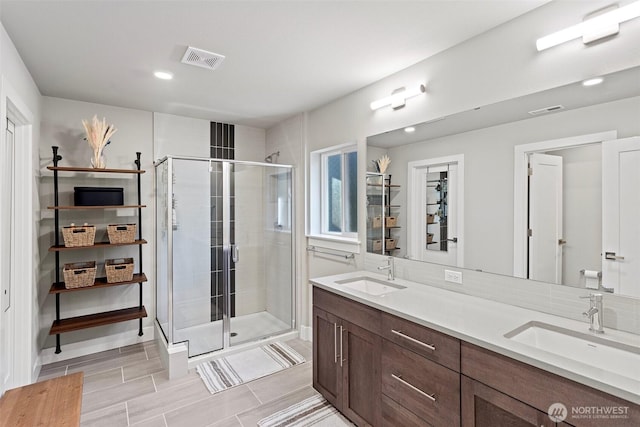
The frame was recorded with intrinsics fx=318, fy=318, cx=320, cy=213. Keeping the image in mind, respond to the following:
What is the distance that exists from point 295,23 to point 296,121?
1.88m

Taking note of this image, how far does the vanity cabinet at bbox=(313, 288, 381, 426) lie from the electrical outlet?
0.62 m

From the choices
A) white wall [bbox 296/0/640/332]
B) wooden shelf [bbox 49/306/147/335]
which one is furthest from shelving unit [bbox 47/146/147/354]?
white wall [bbox 296/0/640/332]

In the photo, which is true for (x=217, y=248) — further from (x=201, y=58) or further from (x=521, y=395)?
(x=521, y=395)

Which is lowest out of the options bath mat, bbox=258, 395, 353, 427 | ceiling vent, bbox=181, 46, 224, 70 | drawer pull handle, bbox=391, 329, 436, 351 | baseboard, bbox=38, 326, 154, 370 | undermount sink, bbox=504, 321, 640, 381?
bath mat, bbox=258, 395, 353, 427

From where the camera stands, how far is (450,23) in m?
1.83

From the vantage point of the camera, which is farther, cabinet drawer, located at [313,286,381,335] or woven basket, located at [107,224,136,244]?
woven basket, located at [107,224,136,244]

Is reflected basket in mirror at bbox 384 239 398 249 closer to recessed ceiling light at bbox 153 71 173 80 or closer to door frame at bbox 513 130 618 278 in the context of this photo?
door frame at bbox 513 130 618 278

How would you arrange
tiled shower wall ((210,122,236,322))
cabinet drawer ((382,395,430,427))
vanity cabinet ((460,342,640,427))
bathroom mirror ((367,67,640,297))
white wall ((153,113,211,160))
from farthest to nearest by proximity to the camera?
1. white wall ((153,113,211,160))
2. tiled shower wall ((210,122,236,322))
3. cabinet drawer ((382,395,430,427))
4. bathroom mirror ((367,67,640,297))
5. vanity cabinet ((460,342,640,427))

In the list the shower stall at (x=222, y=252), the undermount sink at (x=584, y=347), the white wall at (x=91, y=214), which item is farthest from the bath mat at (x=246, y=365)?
the undermount sink at (x=584, y=347)

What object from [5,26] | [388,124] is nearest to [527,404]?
[388,124]

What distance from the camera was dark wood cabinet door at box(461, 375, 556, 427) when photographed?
3.92 feet

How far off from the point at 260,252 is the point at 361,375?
2.04m

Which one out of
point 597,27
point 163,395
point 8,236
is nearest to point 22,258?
point 8,236

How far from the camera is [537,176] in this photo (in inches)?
69.4
